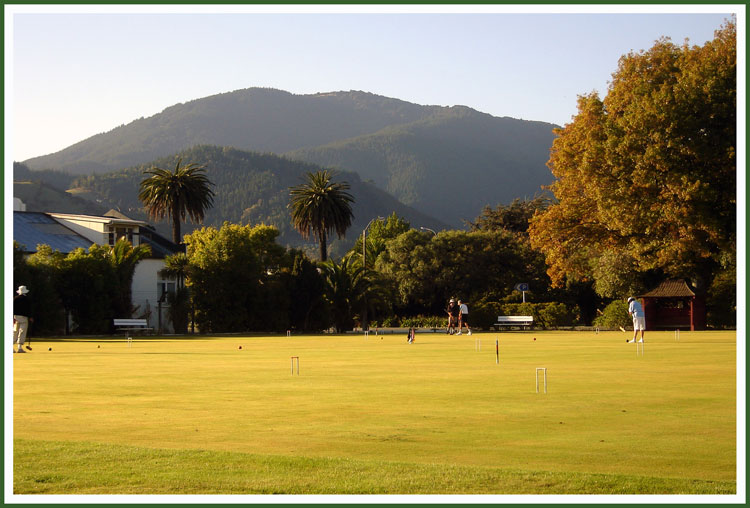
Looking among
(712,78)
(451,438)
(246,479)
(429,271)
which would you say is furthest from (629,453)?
(429,271)

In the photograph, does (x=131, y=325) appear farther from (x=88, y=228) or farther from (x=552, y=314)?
(x=552, y=314)

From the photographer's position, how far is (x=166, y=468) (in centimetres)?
931

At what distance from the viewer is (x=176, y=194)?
84562 millimetres

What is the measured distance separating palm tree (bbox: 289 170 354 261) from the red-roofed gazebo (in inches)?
1192

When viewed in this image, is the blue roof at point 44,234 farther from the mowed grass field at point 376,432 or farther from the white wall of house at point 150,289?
the mowed grass field at point 376,432

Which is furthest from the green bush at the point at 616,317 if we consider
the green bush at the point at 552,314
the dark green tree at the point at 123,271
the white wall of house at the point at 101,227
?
the white wall of house at the point at 101,227

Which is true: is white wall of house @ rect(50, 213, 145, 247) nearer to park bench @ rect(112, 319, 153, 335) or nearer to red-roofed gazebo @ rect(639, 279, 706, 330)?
park bench @ rect(112, 319, 153, 335)

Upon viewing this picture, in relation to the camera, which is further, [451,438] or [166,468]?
[451,438]

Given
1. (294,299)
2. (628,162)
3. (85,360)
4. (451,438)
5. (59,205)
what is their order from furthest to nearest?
(59,205) < (294,299) < (628,162) < (85,360) < (451,438)

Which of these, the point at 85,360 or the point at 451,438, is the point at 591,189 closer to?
the point at 85,360

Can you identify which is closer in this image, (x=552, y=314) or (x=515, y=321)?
(x=515, y=321)

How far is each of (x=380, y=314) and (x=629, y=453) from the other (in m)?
64.9

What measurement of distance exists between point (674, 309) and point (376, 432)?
54.4m

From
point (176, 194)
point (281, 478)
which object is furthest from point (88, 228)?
point (281, 478)
